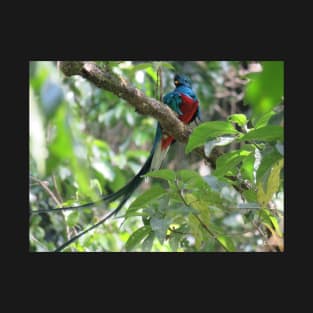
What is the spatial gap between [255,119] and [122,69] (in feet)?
4.45

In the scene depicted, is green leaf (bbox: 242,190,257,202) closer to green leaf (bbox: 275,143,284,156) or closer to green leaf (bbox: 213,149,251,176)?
green leaf (bbox: 213,149,251,176)

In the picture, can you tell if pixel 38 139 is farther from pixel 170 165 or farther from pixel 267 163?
pixel 170 165

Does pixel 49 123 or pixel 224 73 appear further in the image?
pixel 224 73

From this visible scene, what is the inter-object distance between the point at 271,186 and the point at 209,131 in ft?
0.56

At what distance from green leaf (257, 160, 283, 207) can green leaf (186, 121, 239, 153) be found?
0.36ft

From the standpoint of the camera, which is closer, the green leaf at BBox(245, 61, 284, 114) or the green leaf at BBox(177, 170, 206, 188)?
the green leaf at BBox(245, 61, 284, 114)

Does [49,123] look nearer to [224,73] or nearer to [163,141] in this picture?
[163,141]

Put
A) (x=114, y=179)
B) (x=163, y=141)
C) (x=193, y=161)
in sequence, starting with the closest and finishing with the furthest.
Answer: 1. (x=163, y=141)
2. (x=114, y=179)
3. (x=193, y=161)

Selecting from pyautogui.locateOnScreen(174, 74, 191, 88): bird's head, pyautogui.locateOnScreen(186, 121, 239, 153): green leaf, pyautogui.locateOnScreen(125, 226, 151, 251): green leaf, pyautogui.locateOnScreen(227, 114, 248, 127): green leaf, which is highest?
pyautogui.locateOnScreen(174, 74, 191, 88): bird's head

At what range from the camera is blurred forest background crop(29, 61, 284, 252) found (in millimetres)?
424

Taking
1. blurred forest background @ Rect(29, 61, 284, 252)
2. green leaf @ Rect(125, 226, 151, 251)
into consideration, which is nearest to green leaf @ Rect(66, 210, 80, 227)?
blurred forest background @ Rect(29, 61, 284, 252)

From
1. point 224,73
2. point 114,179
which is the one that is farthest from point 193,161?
point 114,179

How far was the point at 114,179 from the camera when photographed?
9.12 ft
